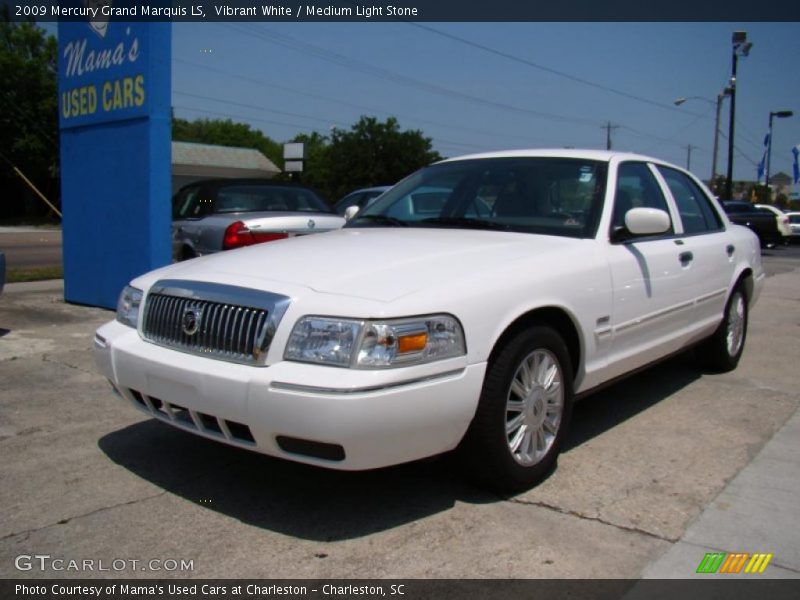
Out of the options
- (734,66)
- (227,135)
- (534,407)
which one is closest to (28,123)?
(734,66)

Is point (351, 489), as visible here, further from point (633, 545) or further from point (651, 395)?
point (651, 395)

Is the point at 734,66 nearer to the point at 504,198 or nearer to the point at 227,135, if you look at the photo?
the point at 504,198

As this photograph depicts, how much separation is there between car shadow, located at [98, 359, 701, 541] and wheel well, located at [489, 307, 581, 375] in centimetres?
56

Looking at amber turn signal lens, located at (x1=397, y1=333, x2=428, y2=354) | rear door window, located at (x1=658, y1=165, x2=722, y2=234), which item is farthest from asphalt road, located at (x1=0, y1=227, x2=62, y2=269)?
amber turn signal lens, located at (x1=397, y1=333, x2=428, y2=354)

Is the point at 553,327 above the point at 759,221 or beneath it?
beneath

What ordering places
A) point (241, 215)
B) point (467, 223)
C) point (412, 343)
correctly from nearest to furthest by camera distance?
1. point (412, 343)
2. point (467, 223)
3. point (241, 215)

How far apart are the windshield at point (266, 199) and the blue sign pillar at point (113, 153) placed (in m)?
0.67

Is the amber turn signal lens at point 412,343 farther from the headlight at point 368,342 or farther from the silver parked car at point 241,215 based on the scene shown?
the silver parked car at point 241,215

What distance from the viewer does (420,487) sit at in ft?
11.7

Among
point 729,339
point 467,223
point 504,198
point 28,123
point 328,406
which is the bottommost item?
point 729,339

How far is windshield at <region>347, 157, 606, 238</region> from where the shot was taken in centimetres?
417

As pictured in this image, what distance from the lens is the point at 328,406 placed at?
2773 millimetres

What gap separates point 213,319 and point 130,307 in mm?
747

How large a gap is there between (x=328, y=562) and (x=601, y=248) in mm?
2144
